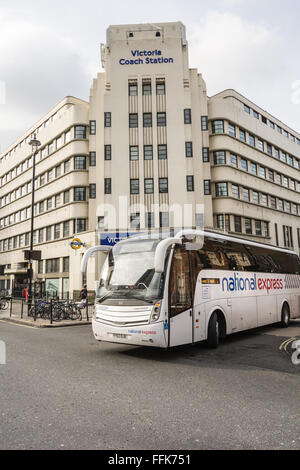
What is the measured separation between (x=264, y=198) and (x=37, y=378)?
34.4 metres

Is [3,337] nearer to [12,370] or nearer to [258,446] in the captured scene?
[12,370]

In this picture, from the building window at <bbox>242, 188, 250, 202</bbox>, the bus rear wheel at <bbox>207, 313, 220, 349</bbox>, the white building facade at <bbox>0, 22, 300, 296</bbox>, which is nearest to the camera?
the bus rear wheel at <bbox>207, 313, 220, 349</bbox>

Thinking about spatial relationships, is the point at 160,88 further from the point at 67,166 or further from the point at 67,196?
the point at 67,196

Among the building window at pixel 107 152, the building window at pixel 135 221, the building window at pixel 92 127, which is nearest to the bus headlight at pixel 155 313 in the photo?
the building window at pixel 135 221

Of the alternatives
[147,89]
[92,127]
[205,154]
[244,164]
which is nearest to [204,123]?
[205,154]

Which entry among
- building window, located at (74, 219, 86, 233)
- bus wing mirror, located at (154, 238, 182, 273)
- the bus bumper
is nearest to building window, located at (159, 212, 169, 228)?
building window, located at (74, 219, 86, 233)

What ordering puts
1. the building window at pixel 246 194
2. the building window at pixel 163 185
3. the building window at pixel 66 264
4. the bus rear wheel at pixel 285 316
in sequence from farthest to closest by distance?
the building window at pixel 246 194
the building window at pixel 66 264
the building window at pixel 163 185
the bus rear wheel at pixel 285 316

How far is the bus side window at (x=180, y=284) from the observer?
26.3 feet

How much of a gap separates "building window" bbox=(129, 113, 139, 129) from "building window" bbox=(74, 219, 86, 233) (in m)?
9.75

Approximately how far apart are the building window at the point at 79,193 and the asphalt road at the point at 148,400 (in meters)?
24.3

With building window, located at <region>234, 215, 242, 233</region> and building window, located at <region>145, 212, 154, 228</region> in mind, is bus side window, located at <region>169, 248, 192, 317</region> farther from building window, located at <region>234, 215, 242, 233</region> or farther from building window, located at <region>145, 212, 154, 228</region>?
building window, located at <region>234, 215, 242, 233</region>

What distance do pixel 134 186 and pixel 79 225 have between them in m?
6.56

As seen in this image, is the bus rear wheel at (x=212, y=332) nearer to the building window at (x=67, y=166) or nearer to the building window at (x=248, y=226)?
the building window at (x=248, y=226)

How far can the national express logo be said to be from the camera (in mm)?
10336
